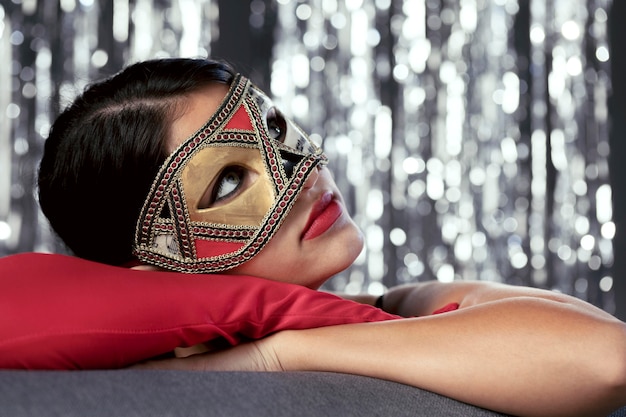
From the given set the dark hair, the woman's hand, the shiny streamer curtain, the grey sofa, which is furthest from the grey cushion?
the shiny streamer curtain

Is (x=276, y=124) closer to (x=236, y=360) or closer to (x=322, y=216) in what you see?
(x=322, y=216)

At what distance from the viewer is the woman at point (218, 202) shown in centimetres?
89

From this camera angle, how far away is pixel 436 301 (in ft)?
4.36

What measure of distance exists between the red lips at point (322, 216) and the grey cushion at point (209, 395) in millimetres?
364

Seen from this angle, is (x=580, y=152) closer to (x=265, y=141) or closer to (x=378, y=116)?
(x=378, y=116)

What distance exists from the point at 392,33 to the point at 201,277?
7.94ft

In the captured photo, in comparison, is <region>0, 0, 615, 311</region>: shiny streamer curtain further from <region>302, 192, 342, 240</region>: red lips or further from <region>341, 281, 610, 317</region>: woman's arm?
<region>302, 192, 342, 240</region>: red lips

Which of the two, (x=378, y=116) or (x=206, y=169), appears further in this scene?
(x=378, y=116)

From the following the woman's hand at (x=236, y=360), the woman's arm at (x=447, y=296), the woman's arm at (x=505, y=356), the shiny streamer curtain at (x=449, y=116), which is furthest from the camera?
the shiny streamer curtain at (x=449, y=116)

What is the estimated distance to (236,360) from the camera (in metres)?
0.94

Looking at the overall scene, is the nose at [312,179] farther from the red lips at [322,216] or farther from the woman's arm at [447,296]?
the woman's arm at [447,296]

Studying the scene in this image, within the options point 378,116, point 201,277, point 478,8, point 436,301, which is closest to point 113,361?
point 201,277

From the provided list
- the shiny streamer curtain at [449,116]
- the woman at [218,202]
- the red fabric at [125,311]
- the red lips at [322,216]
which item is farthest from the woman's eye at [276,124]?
the shiny streamer curtain at [449,116]

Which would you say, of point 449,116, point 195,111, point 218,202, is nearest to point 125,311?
point 218,202
